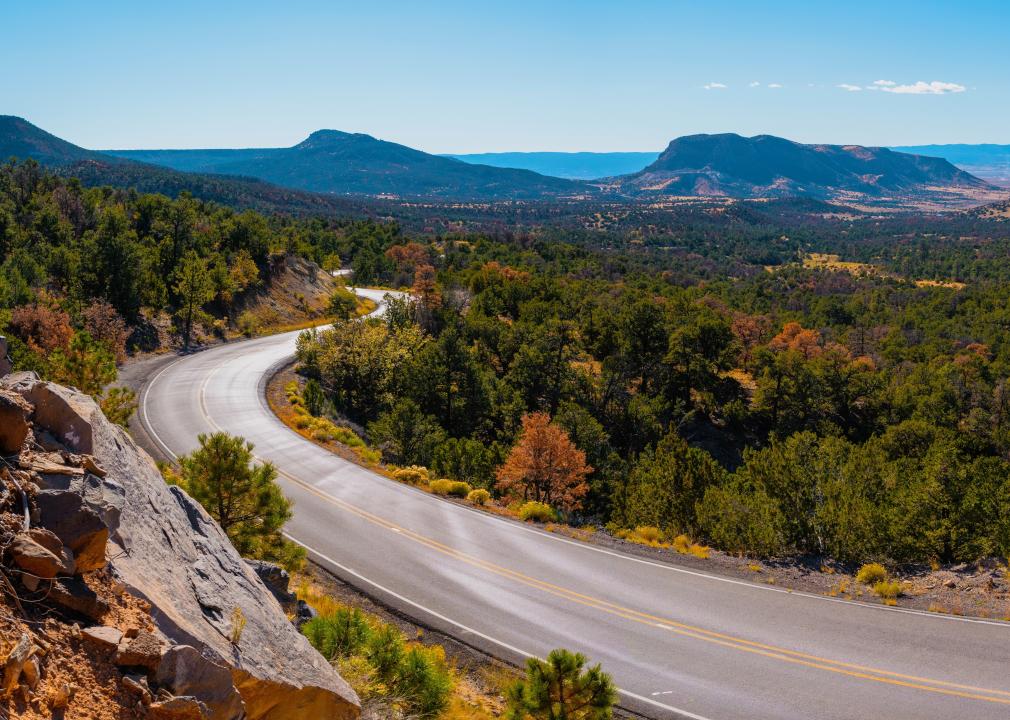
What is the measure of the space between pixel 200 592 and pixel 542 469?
26.3 m

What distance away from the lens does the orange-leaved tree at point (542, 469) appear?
3269 cm

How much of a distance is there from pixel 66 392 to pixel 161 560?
7.47ft

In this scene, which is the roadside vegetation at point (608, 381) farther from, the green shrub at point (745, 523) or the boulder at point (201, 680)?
the boulder at point (201, 680)

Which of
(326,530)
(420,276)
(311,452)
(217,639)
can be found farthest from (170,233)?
(217,639)

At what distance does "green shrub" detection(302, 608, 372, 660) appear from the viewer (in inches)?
386

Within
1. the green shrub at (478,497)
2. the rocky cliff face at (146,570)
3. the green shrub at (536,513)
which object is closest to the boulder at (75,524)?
the rocky cliff face at (146,570)

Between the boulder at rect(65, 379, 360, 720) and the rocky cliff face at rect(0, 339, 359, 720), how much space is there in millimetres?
16

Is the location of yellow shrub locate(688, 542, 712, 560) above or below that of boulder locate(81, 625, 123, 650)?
below

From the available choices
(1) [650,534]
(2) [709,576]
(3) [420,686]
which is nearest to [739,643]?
(2) [709,576]

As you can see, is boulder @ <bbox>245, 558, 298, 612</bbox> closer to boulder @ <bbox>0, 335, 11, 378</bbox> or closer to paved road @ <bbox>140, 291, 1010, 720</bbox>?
boulder @ <bbox>0, 335, 11, 378</bbox>

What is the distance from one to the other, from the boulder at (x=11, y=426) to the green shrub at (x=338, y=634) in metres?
5.07

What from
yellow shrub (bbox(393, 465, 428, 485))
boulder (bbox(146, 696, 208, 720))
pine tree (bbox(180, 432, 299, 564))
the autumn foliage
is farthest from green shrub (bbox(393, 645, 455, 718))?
the autumn foliage

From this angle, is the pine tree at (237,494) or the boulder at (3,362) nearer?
the boulder at (3,362)

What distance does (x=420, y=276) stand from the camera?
73.1 m
